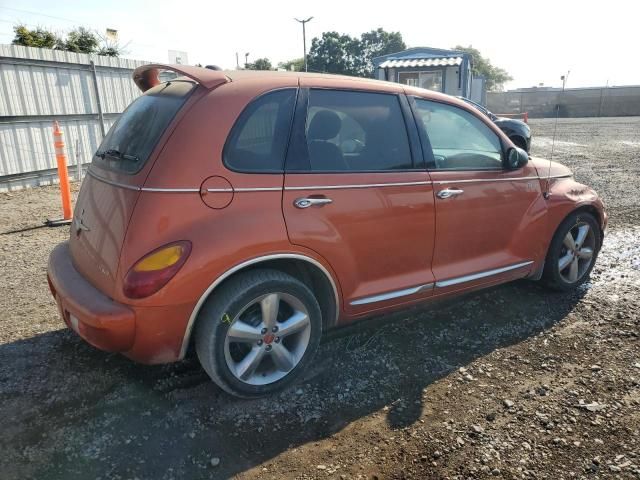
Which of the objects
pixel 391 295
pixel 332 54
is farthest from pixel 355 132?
pixel 332 54

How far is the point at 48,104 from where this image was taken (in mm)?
9258

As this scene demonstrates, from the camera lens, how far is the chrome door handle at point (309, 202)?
9.33 feet

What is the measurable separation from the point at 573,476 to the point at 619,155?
13467mm

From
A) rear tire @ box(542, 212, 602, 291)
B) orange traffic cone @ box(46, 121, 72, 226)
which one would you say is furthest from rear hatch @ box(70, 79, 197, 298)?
orange traffic cone @ box(46, 121, 72, 226)

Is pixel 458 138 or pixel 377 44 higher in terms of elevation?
pixel 377 44

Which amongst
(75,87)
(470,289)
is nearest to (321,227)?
(470,289)

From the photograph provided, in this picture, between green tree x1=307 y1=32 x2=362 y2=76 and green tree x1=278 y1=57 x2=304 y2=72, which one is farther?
green tree x1=307 y1=32 x2=362 y2=76

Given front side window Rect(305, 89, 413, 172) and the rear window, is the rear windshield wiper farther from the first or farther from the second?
front side window Rect(305, 89, 413, 172)

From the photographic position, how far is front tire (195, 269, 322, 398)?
2689 mm

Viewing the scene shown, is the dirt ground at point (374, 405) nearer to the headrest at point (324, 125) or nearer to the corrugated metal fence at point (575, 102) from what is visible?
the headrest at point (324, 125)

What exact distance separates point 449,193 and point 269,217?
1389 mm

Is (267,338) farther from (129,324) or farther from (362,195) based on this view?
(362,195)

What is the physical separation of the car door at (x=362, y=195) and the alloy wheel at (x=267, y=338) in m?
0.35

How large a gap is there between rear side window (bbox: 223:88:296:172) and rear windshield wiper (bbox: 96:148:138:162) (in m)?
0.57
